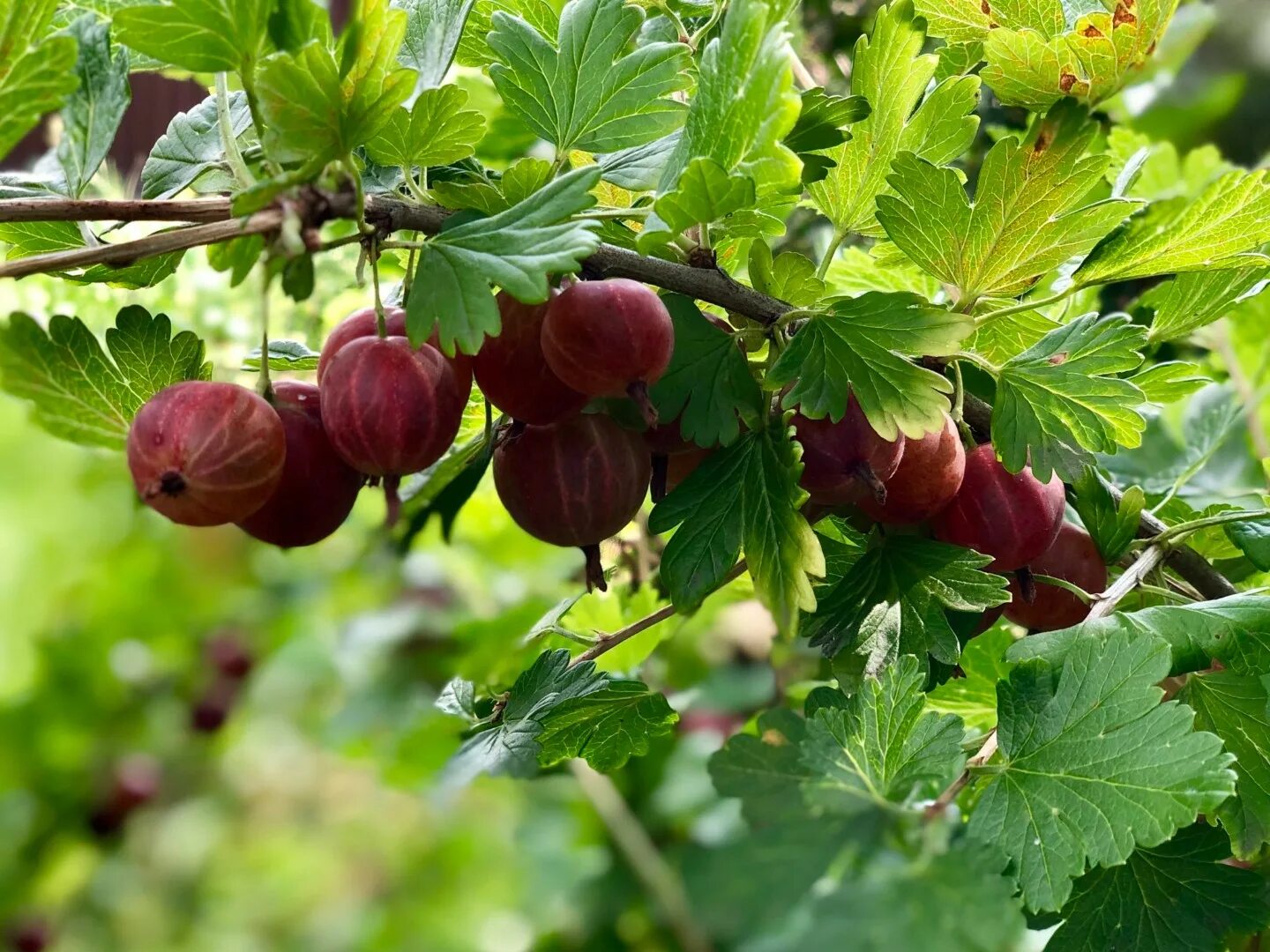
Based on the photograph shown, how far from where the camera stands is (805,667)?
926 mm

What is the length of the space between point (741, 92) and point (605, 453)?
14cm

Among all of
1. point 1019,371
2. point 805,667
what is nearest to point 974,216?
point 1019,371

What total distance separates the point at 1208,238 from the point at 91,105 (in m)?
0.43

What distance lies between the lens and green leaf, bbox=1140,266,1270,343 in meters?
0.50

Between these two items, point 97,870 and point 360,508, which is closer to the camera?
point 360,508

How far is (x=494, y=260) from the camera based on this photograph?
1.20ft

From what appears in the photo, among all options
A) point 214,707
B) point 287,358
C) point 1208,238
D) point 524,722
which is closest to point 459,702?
point 524,722

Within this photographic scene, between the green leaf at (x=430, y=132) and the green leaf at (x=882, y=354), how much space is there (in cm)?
14

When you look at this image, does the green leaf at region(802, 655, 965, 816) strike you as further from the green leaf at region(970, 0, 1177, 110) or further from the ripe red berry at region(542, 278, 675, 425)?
the green leaf at region(970, 0, 1177, 110)

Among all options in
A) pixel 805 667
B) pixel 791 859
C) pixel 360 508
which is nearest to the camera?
pixel 791 859

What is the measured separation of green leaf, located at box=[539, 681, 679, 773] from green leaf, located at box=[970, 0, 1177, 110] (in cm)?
30

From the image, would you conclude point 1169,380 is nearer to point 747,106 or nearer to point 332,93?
point 747,106

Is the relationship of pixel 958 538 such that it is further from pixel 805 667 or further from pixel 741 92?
pixel 805 667

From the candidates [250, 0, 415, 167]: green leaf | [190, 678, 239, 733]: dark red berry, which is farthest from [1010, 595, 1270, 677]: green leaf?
[190, 678, 239, 733]: dark red berry
